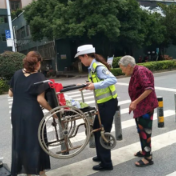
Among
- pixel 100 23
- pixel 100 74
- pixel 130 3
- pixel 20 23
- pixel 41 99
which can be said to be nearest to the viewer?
pixel 41 99

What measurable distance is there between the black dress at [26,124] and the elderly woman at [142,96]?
124 centimetres

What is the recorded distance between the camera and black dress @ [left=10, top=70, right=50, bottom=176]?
9.16 feet

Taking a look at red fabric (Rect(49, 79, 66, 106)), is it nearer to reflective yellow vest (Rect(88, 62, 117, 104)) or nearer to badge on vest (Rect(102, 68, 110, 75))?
reflective yellow vest (Rect(88, 62, 117, 104))

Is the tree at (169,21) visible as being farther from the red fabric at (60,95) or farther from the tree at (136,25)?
the red fabric at (60,95)

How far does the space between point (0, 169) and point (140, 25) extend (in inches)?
771

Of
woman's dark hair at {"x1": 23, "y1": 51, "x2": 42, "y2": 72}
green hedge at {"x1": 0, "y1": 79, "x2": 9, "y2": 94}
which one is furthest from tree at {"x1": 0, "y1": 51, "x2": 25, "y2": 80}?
woman's dark hair at {"x1": 23, "y1": 51, "x2": 42, "y2": 72}

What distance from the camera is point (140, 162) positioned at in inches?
138

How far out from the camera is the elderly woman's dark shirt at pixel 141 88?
319 cm

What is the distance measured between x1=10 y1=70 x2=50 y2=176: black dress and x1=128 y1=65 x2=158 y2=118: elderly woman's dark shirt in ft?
4.19

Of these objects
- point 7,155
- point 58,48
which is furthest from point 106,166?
point 58,48

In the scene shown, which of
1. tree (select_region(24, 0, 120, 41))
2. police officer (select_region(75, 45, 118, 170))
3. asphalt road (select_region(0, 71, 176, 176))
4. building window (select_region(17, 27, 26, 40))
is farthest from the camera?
building window (select_region(17, 27, 26, 40))

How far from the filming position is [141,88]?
3287 millimetres

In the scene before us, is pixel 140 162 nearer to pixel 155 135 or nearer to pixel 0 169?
pixel 155 135

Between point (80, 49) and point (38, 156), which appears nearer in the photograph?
point (38, 156)
